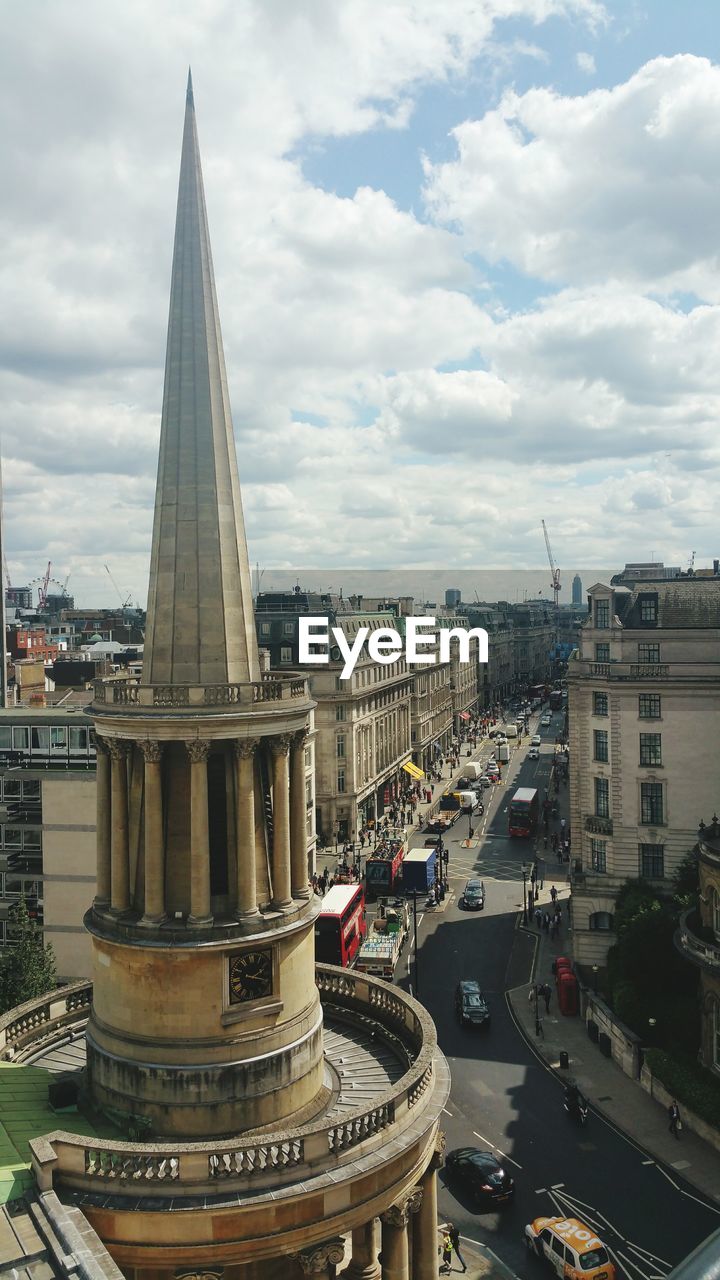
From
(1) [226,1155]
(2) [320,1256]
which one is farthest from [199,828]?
(2) [320,1256]

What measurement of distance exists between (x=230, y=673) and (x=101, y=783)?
14.0ft

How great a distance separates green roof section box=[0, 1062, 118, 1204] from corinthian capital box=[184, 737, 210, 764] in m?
7.97

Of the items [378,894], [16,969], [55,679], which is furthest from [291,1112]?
[55,679]

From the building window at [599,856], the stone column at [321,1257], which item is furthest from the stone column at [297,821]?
the building window at [599,856]

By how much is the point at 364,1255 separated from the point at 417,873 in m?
52.6

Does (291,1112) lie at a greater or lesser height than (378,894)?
greater

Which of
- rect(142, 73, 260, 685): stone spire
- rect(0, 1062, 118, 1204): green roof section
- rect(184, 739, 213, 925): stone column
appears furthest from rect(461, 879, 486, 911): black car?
rect(184, 739, 213, 925): stone column

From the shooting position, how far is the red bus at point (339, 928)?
5241 cm

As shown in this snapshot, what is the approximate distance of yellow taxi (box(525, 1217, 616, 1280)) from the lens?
96.7 feet

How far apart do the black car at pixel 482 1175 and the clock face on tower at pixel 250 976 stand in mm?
18998

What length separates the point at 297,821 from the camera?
2314cm

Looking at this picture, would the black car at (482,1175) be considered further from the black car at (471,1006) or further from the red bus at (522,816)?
the red bus at (522,816)

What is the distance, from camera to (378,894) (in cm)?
7494

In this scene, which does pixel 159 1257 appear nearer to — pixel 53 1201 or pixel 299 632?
pixel 53 1201
